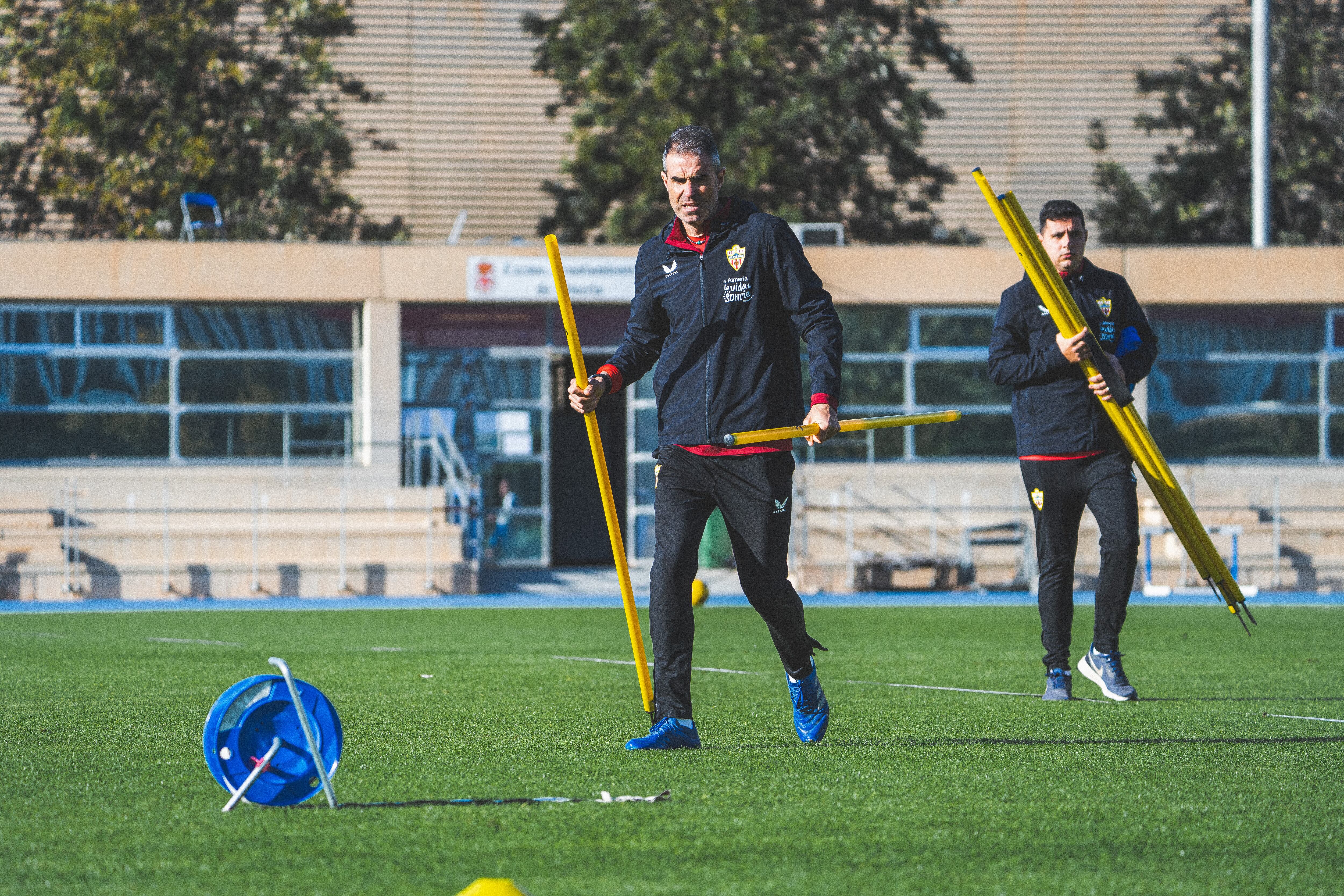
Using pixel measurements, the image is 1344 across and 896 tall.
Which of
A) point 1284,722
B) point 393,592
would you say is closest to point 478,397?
point 393,592

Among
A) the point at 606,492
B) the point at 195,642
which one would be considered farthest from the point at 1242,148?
the point at 606,492

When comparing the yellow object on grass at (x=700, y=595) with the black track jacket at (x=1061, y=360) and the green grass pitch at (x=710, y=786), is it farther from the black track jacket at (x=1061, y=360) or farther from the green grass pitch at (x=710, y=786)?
the black track jacket at (x=1061, y=360)

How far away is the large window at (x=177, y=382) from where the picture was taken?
68.6 feet

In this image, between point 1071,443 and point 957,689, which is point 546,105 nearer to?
point 957,689

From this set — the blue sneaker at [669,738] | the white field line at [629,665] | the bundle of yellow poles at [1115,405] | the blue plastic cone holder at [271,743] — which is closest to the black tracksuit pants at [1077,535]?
the bundle of yellow poles at [1115,405]

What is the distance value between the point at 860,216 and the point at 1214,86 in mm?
6356

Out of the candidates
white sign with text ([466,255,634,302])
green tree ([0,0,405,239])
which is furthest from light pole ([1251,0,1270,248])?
green tree ([0,0,405,239])

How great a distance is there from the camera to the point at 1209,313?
2208cm

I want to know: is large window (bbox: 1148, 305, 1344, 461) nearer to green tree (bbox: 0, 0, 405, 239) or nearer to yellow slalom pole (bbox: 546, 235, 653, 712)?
green tree (bbox: 0, 0, 405, 239)

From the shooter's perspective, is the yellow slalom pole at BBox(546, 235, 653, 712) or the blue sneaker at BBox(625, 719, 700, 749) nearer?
the blue sneaker at BBox(625, 719, 700, 749)

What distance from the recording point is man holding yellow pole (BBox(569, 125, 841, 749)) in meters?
5.07

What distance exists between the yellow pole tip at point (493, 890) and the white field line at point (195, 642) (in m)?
7.32

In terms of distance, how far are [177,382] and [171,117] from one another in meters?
4.50

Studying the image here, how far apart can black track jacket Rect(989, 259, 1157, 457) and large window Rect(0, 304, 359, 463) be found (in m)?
15.3
